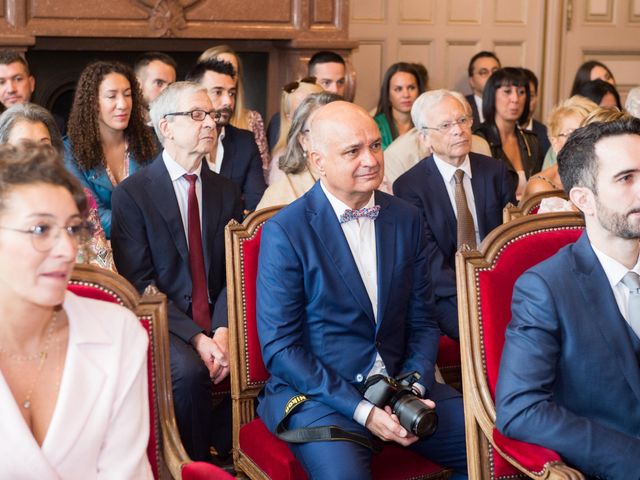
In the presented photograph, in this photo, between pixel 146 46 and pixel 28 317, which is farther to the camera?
pixel 146 46

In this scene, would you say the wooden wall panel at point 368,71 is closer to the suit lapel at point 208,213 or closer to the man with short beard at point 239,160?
the man with short beard at point 239,160

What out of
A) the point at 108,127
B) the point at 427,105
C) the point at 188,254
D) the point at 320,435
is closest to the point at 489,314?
the point at 320,435

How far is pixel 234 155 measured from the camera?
15.6ft

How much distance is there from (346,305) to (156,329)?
62 centimetres

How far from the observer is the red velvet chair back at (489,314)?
2404 mm

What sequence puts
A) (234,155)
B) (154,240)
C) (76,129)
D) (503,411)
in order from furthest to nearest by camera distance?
(234,155) < (76,129) < (154,240) < (503,411)

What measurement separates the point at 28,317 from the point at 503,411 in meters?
1.04

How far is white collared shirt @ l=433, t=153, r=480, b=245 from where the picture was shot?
156 inches

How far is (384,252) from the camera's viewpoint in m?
2.78

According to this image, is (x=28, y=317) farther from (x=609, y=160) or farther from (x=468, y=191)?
(x=468, y=191)

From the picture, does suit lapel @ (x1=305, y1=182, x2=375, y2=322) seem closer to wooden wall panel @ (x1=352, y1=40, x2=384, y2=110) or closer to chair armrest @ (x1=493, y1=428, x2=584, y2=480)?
chair armrest @ (x1=493, y1=428, x2=584, y2=480)

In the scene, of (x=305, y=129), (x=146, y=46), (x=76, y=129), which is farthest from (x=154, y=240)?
(x=146, y=46)

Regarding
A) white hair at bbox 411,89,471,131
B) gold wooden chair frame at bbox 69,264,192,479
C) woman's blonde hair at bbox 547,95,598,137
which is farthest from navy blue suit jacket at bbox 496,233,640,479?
woman's blonde hair at bbox 547,95,598,137

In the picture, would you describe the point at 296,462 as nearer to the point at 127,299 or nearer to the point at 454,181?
the point at 127,299
